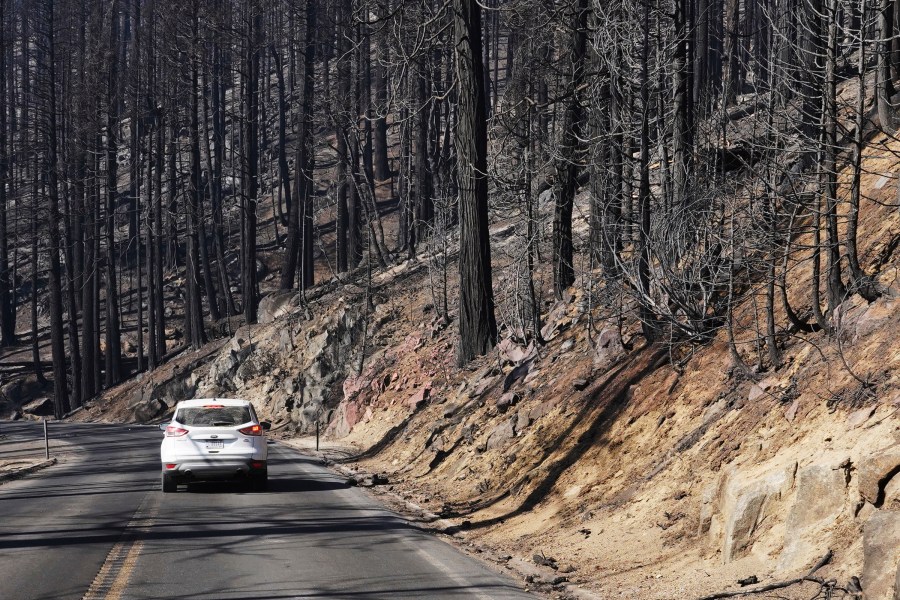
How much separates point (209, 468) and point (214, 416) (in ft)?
3.17

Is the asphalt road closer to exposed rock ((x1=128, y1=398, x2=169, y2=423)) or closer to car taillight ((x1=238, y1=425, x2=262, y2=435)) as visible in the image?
car taillight ((x1=238, y1=425, x2=262, y2=435))

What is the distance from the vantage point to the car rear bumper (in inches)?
632

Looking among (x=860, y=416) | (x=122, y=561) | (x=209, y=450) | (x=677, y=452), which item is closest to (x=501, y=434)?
(x=209, y=450)

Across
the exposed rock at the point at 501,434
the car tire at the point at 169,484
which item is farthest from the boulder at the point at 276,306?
the exposed rock at the point at 501,434

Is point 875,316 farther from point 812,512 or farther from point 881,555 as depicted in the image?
point 881,555

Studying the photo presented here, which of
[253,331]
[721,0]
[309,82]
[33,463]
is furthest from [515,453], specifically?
[721,0]

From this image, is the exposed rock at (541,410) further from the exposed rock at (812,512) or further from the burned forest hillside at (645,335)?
the exposed rock at (812,512)

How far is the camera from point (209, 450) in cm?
1612

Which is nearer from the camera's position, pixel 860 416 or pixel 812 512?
pixel 812 512

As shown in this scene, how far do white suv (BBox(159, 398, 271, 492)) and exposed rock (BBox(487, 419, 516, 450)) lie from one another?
3.83 meters

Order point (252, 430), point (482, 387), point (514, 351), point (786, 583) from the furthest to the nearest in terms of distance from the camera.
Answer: point (482, 387)
point (514, 351)
point (252, 430)
point (786, 583)

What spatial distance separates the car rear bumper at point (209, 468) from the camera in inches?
632

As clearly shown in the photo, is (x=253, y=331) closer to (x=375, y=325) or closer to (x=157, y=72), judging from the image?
(x=375, y=325)

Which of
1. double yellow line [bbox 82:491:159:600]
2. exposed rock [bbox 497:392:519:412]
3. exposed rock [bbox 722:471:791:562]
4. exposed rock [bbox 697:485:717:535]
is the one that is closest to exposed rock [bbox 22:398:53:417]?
exposed rock [bbox 497:392:519:412]
